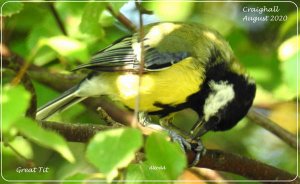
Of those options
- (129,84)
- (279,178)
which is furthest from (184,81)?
(279,178)

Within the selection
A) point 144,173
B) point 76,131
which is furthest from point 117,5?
point 144,173

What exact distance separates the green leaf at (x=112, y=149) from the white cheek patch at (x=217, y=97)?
1.24 m

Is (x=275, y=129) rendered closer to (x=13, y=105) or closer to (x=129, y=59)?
(x=129, y=59)

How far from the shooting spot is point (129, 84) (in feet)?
7.18

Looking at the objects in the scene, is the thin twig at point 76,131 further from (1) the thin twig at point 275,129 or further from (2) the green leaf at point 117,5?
(1) the thin twig at point 275,129

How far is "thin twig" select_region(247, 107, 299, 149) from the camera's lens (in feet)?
7.44

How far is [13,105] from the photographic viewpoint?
93cm

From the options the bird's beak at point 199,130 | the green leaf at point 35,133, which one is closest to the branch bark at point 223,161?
the bird's beak at point 199,130

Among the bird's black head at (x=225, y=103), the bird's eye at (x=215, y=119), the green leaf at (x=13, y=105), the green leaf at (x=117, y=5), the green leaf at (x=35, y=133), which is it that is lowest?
the bird's eye at (x=215, y=119)

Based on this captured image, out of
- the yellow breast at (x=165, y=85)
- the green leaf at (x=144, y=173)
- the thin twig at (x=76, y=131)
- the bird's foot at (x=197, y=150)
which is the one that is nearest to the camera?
the green leaf at (x=144, y=173)

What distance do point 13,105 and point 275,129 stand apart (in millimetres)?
1543

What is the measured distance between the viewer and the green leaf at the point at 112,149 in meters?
1.00

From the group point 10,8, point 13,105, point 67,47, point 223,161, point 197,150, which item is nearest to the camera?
point 13,105

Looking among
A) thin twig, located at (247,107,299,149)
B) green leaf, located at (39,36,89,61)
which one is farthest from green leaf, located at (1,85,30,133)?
thin twig, located at (247,107,299,149)
